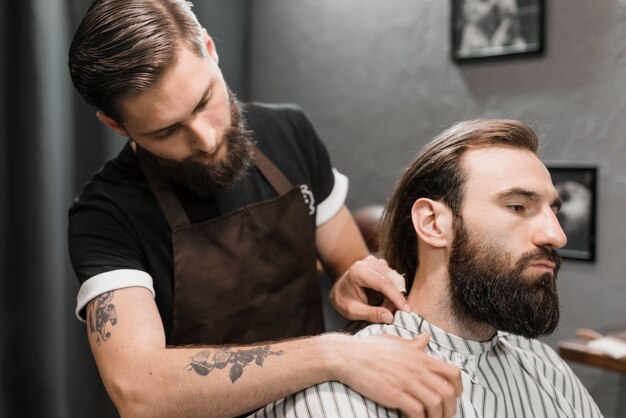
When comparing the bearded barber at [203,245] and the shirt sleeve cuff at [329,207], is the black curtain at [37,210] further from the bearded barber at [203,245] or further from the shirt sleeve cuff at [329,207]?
the shirt sleeve cuff at [329,207]

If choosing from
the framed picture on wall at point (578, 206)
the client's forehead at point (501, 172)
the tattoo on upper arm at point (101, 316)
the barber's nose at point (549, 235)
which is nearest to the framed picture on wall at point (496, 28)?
the framed picture on wall at point (578, 206)

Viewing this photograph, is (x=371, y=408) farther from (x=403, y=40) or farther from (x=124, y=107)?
(x=403, y=40)

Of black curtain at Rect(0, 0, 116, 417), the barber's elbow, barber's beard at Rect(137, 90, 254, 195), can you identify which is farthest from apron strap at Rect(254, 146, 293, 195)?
black curtain at Rect(0, 0, 116, 417)

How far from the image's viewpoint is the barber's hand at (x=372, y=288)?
63.3 inches

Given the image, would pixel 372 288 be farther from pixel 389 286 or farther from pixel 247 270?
pixel 247 270

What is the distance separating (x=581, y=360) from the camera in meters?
2.03

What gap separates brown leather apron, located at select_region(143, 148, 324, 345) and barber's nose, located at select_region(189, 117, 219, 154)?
197mm

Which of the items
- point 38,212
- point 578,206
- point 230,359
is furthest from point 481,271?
point 38,212

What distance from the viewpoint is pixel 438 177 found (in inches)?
64.0

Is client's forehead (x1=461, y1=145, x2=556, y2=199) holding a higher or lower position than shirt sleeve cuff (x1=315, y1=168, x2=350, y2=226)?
higher

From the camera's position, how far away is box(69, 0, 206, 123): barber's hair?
4.88 feet

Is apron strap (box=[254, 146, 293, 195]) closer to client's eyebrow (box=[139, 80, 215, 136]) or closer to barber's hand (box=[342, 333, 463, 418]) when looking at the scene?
client's eyebrow (box=[139, 80, 215, 136])

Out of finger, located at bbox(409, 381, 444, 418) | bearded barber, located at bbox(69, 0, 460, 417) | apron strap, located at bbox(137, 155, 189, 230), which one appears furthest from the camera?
apron strap, located at bbox(137, 155, 189, 230)

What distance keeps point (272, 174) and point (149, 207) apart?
1.17 feet
